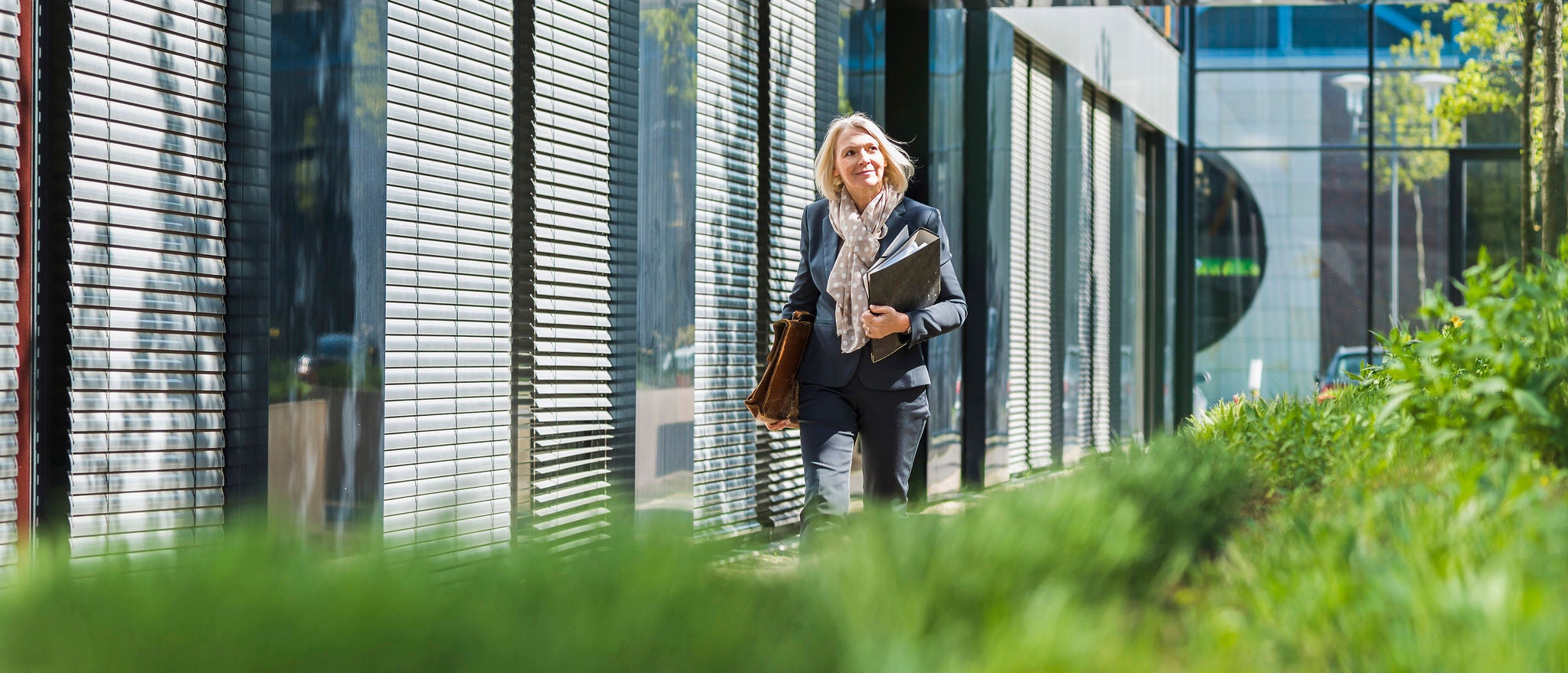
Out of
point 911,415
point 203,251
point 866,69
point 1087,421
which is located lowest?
point 1087,421

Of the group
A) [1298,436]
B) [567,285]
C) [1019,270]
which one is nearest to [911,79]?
[567,285]

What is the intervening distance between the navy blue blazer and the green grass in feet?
6.01

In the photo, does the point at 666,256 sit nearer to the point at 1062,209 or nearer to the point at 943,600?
the point at 943,600

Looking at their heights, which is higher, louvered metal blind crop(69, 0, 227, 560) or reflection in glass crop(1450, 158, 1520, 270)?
reflection in glass crop(1450, 158, 1520, 270)

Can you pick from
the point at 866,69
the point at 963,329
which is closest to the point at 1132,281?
the point at 963,329

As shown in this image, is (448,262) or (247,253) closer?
(247,253)

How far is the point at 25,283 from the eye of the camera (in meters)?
3.36

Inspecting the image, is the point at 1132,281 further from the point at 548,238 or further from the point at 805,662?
the point at 805,662

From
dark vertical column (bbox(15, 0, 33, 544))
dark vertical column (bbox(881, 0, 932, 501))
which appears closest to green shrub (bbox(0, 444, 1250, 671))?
dark vertical column (bbox(15, 0, 33, 544))

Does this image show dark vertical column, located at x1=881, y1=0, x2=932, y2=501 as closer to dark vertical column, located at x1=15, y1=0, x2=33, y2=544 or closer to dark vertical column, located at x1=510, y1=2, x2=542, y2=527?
dark vertical column, located at x1=510, y1=2, x2=542, y2=527

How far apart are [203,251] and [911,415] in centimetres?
214

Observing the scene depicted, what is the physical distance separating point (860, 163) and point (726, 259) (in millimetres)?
2646

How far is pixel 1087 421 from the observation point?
13.4 metres

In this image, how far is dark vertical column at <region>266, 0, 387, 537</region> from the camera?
13.0ft
